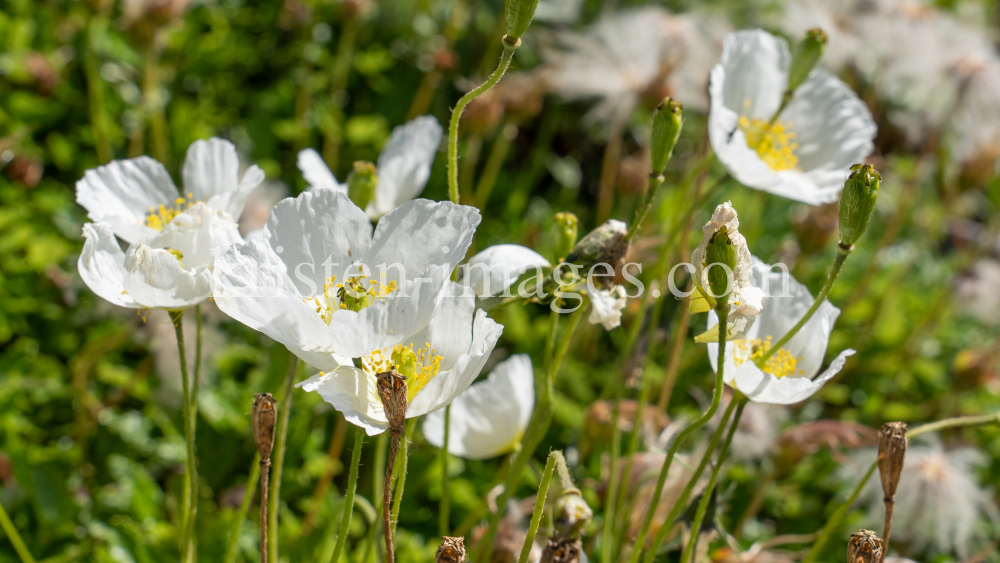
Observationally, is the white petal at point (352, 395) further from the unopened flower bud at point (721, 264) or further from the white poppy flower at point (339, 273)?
the unopened flower bud at point (721, 264)

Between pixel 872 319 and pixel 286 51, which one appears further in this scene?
pixel 286 51

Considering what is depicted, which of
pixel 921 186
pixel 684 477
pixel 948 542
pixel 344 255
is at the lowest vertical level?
pixel 948 542

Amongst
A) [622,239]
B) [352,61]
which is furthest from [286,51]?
[622,239]

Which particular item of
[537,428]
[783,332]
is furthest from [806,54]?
[537,428]

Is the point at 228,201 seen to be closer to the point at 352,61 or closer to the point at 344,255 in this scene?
the point at 344,255

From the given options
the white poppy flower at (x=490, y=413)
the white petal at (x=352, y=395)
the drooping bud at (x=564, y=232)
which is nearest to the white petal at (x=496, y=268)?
the drooping bud at (x=564, y=232)

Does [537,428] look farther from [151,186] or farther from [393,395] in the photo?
[151,186]
